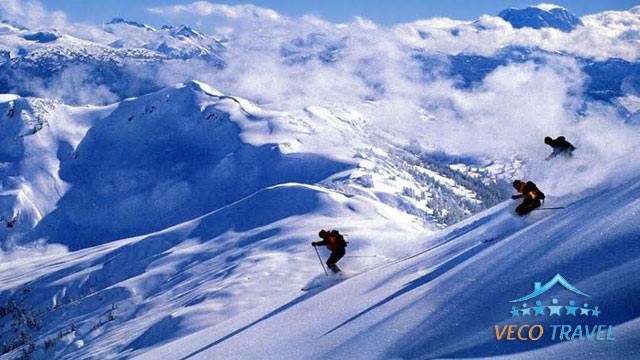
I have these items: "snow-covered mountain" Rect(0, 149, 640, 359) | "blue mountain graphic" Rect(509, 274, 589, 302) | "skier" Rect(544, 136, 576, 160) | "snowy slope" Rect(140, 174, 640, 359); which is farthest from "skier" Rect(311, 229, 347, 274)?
"blue mountain graphic" Rect(509, 274, 589, 302)

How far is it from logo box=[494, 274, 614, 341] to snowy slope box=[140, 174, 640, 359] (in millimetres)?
126

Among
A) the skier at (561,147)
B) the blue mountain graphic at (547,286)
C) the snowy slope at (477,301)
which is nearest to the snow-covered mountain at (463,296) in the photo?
the snowy slope at (477,301)

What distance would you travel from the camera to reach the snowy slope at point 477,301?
7957 millimetres

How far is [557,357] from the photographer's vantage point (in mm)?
7207

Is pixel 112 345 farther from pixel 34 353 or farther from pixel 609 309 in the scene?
pixel 609 309

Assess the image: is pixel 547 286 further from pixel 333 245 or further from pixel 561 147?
pixel 561 147

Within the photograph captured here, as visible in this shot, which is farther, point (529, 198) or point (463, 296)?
point (529, 198)

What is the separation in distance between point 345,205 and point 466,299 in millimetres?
116226

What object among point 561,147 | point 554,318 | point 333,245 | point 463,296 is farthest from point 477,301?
point 561,147

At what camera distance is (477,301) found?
10.1 meters

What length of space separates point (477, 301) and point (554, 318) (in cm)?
191

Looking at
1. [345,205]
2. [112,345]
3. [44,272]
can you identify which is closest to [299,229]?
[345,205]

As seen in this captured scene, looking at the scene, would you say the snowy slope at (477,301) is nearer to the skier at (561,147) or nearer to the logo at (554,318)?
the logo at (554,318)

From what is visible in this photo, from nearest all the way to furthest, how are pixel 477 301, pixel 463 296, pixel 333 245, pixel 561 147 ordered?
pixel 477 301 → pixel 463 296 → pixel 561 147 → pixel 333 245
